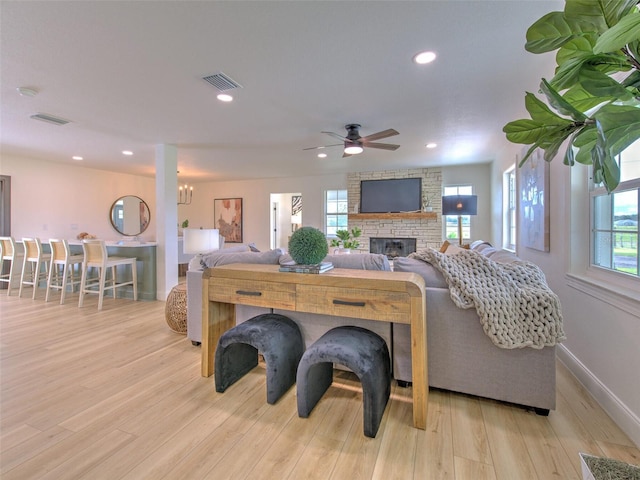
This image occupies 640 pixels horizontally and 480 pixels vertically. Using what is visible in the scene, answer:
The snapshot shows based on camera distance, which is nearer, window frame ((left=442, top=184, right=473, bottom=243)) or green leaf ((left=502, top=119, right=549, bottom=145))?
green leaf ((left=502, top=119, right=549, bottom=145))

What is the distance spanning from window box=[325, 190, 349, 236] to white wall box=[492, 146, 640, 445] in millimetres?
4587

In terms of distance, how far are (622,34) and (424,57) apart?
5.74 ft

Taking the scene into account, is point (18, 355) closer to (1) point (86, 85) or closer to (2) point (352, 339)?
(1) point (86, 85)

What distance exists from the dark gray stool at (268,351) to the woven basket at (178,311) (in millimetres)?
1050

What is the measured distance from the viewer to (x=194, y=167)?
6160 millimetres

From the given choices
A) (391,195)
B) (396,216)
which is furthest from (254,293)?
(391,195)

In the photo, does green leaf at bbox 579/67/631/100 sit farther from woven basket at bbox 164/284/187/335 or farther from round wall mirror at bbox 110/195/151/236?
round wall mirror at bbox 110/195/151/236

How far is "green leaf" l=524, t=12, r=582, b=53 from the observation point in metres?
0.77

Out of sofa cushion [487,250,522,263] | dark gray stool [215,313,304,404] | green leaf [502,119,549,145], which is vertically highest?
green leaf [502,119,549,145]

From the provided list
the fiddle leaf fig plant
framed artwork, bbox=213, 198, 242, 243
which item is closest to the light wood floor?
the fiddle leaf fig plant

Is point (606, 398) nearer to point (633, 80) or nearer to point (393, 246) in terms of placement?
point (633, 80)

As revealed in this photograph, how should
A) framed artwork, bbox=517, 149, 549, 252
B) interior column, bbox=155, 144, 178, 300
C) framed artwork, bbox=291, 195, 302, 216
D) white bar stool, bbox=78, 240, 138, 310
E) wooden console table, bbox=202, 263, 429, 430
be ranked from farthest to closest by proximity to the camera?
1. framed artwork, bbox=291, 195, 302, 216
2. interior column, bbox=155, 144, 178, 300
3. white bar stool, bbox=78, 240, 138, 310
4. framed artwork, bbox=517, 149, 549, 252
5. wooden console table, bbox=202, 263, 429, 430

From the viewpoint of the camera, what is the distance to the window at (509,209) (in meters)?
4.52

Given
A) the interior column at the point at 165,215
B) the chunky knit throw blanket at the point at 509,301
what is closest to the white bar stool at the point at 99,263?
the interior column at the point at 165,215
